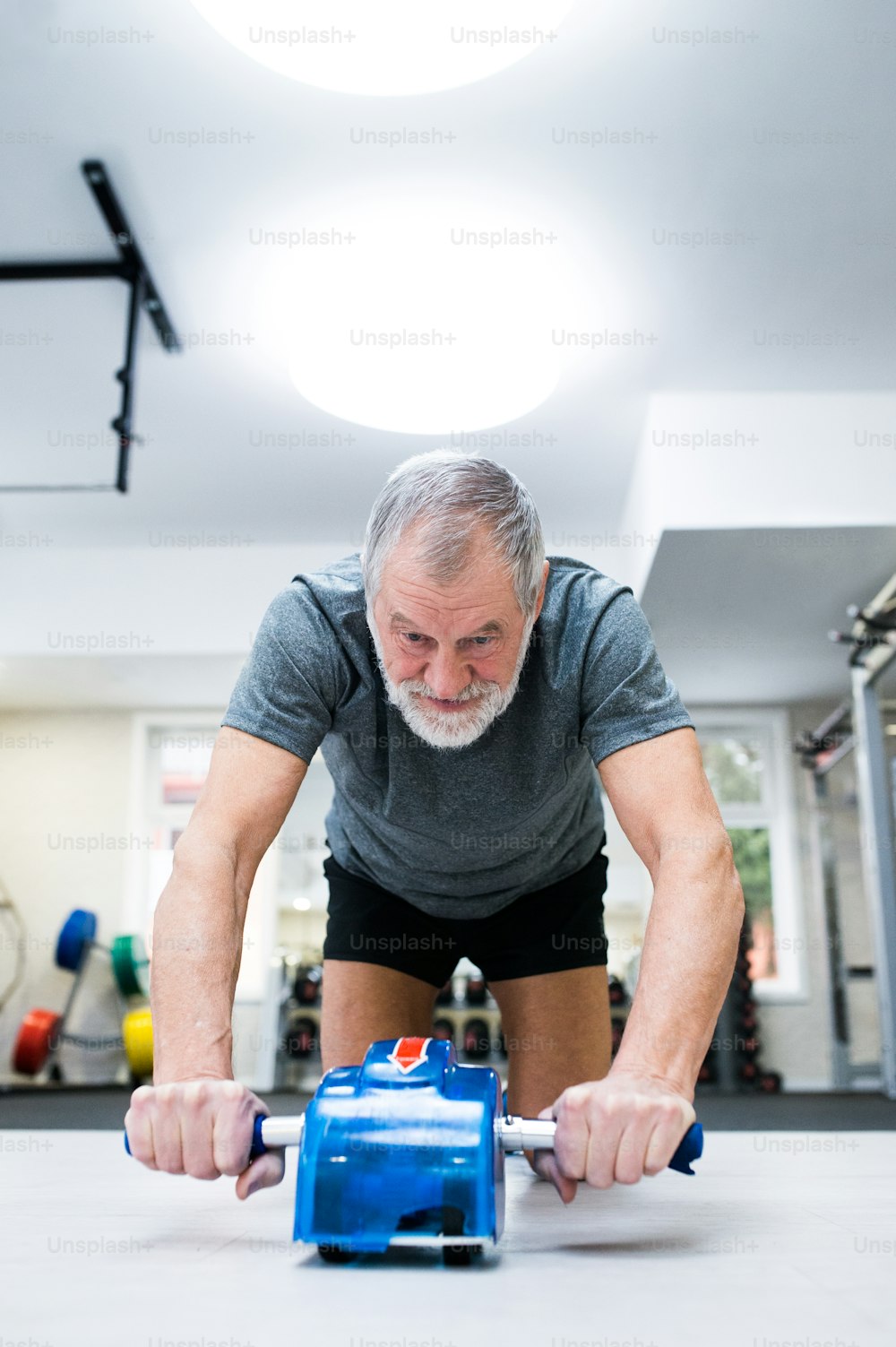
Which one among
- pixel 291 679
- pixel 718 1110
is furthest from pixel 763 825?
pixel 291 679

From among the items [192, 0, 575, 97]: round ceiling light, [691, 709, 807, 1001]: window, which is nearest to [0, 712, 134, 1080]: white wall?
[691, 709, 807, 1001]: window

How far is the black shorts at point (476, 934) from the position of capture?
70.1 inches

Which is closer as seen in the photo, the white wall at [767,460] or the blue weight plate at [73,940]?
the white wall at [767,460]

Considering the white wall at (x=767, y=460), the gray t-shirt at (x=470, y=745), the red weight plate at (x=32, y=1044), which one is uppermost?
the white wall at (x=767, y=460)

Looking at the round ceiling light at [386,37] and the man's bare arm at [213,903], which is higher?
the round ceiling light at [386,37]

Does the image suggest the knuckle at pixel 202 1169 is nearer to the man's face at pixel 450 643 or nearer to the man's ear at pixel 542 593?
the man's face at pixel 450 643

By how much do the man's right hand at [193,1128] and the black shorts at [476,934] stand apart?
773 millimetres

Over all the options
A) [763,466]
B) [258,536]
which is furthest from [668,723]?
[258,536]

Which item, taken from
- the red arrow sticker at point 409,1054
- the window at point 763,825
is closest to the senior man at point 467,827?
the red arrow sticker at point 409,1054

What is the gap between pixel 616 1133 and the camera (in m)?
0.95

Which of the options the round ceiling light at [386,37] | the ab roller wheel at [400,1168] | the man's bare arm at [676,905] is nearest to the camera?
the ab roller wheel at [400,1168]

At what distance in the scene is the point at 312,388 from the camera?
12.4 feet

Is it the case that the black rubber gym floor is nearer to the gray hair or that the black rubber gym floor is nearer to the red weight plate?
the red weight plate

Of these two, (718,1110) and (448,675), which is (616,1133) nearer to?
(448,675)
